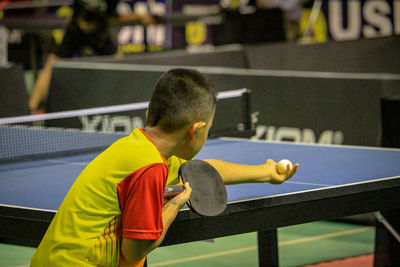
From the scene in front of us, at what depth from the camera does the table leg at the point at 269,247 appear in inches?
141

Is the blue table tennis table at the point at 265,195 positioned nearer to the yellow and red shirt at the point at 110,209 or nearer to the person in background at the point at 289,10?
the yellow and red shirt at the point at 110,209

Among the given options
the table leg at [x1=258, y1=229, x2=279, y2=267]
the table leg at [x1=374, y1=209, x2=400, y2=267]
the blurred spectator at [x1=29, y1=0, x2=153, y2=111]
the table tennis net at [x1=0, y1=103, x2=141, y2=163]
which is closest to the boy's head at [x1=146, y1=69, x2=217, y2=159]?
the table leg at [x1=258, y1=229, x2=279, y2=267]

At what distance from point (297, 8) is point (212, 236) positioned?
9.22 m

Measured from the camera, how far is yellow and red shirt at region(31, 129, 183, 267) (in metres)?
2.29

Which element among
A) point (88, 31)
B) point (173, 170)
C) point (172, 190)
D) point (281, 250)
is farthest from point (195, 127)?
point (88, 31)

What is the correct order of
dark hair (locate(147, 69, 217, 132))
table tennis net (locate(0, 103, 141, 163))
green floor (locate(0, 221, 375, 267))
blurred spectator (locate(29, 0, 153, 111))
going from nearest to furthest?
1. dark hair (locate(147, 69, 217, 132))
2. table tennis net (locate(0, 103, 141, 163))
3. green floor (locate(0, 221, 375, 267))
4. blurred spectator (locate(29, 0, 153, 111))

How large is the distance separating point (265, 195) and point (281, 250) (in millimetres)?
1900

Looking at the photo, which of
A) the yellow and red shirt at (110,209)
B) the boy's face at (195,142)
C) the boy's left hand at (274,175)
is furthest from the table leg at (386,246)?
the yellow and red shirt at (110,209)

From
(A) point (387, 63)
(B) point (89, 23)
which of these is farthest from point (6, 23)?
Result: (A) point (387, 63)

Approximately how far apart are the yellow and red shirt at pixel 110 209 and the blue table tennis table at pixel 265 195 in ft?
1.09

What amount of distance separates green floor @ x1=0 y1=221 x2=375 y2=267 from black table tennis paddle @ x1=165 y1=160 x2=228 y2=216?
1969 mm

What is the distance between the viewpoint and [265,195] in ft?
10.2

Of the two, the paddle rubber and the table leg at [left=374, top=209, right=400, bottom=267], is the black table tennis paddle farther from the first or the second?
the table leg at [left=374, top=209, right=400, bottom=267]

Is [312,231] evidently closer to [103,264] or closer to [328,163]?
[328,163]
